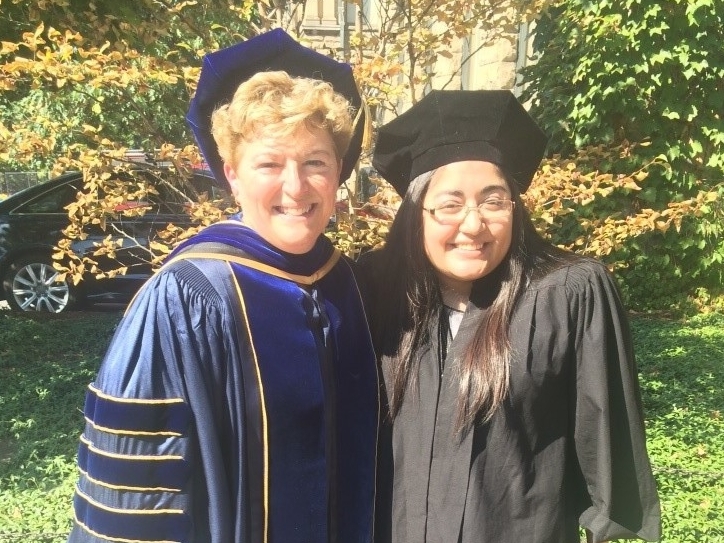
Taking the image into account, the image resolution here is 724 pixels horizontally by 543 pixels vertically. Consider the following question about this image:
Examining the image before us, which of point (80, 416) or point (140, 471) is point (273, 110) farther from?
point (80, 416)

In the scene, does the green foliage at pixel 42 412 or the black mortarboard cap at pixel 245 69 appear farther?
the green foliage at pixel 42 412

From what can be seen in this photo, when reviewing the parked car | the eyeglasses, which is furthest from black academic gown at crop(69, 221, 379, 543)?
the parked car

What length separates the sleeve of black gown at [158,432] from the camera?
1311 millimetres

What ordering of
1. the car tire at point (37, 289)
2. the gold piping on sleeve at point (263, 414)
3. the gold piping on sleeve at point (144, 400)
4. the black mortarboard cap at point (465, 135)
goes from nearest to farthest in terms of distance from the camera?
the gold piping on sleeve at point (144, 400)
the gold piping on sleeve at point (263, 414)
the black mortarboard cap at point (465, 135)
the car tire at point (37, 289)

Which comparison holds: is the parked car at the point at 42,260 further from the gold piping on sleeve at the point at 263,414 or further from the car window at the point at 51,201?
the gold piping on sleeve at the point at 263,414

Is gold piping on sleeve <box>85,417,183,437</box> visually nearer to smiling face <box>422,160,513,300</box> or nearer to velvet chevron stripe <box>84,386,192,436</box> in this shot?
velvet chevron stripe <box>84,386,192,436</box>

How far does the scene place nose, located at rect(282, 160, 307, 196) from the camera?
1474mm

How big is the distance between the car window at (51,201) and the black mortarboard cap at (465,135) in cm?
604

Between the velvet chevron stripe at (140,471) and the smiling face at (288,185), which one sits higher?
the smiling face at (288,185)

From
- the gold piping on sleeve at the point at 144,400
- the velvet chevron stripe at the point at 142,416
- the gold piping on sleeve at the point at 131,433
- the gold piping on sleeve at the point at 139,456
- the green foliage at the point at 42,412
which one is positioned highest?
the gold piping on sleeve at the point at 144,400

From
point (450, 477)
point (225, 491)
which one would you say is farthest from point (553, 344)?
point (225, 491)

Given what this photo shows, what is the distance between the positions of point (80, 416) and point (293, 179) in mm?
3516

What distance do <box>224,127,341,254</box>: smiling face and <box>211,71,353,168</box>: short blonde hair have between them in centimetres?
2

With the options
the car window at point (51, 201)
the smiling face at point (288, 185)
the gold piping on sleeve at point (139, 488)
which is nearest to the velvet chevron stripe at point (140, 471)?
the gold piping on sleeve at point (139, 488)
